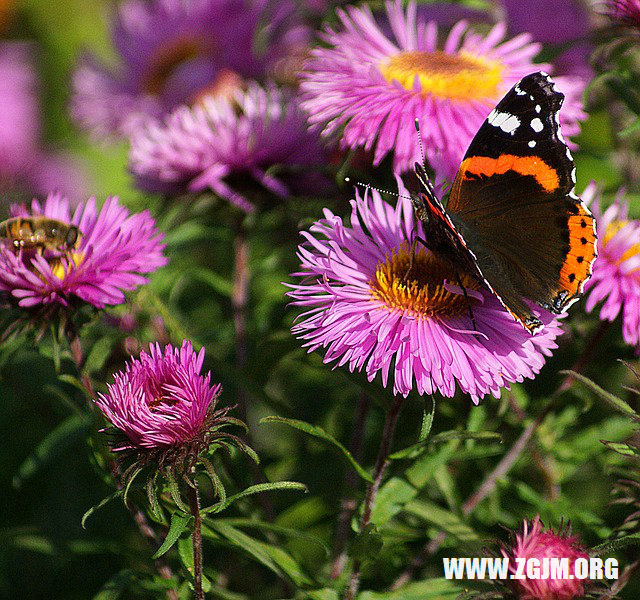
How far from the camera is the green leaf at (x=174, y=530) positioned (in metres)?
0.85

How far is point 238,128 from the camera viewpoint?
4.88 feet

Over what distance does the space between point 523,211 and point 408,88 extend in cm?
30

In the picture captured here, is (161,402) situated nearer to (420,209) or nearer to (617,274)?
(420,209)

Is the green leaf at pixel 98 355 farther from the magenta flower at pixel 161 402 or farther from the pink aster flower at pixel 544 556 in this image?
the pink aster flower at pixel 544 556

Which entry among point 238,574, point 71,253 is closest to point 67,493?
point 238,574

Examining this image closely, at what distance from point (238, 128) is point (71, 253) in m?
0.47

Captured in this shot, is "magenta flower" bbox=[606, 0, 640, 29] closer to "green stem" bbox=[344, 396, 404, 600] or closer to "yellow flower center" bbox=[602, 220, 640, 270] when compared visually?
"yellow flower center" bbox=[602, 220, 640, 270]

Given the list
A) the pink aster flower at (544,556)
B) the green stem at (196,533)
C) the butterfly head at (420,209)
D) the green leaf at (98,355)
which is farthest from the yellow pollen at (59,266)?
the pink aster flower at (544,556)

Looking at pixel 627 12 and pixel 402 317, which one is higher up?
pixel 627 12

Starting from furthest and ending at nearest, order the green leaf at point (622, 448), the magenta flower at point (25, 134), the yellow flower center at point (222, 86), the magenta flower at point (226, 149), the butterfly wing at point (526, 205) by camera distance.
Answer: the magenta flower at point (25, 134) < the yellow flower center at point (222, 86) < the magenta flower at point (226, 149) < the butterfly wing at point (526, 205) < the green leaf at point (622, 448)

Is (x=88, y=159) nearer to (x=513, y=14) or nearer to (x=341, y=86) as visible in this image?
(x=513, y=14)

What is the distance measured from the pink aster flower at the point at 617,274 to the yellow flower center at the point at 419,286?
0.62 feet

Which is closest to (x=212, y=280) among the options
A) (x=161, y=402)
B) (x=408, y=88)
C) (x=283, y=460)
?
(x=283, y=460)

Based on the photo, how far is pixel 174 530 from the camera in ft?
2.84
